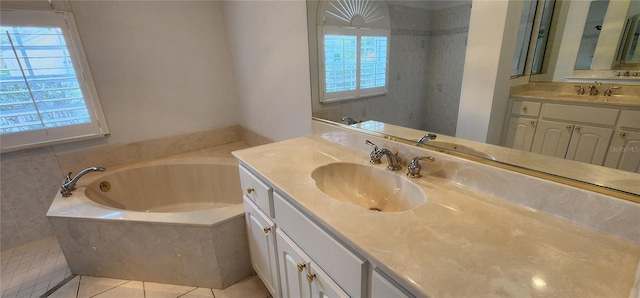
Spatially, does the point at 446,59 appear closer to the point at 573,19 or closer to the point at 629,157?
the point at 573,19

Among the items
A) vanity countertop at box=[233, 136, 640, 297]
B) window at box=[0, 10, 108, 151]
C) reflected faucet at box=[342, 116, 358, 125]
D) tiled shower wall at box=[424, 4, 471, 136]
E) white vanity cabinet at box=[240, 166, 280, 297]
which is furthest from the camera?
window at box=[0, 10, 108, 151]

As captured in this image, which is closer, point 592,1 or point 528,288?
point 528,288

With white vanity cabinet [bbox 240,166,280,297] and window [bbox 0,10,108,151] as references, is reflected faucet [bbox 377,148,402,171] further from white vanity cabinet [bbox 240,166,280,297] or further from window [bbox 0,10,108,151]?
window [bbox 0,10,108,151]

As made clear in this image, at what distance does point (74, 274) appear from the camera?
182cm

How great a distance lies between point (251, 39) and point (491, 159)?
196cm

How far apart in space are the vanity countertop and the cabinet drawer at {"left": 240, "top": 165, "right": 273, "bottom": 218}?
Answer: 9.7 inches

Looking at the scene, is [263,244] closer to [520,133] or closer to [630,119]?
[520,133]

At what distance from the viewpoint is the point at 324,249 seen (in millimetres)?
881

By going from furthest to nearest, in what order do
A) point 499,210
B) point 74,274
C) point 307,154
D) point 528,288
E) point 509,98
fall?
1. point 74,274
2. point 307,154
3. point 509,98
4. point 499,210
5. point 528,288

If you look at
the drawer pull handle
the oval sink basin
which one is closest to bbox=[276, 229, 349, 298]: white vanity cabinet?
the drawer pull handle

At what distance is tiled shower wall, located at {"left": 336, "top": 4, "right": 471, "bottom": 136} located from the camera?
3.40 feet

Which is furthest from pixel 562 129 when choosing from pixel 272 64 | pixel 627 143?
pixel 272 64

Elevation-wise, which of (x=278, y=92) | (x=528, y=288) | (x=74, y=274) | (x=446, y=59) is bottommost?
(x=74, y=274)

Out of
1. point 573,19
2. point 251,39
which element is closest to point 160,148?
point 251,39
